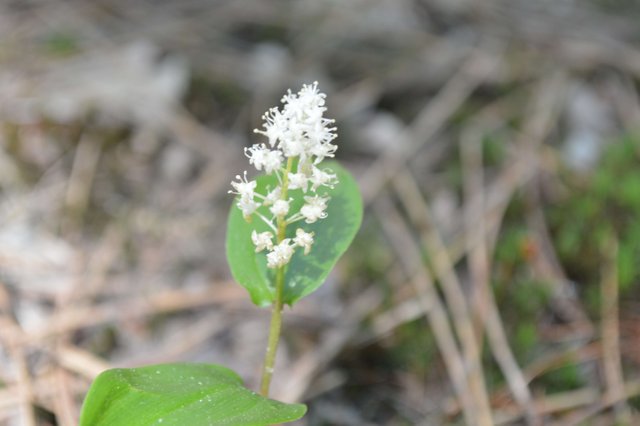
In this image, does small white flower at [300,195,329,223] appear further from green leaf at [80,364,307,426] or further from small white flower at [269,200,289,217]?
green leaf at [80,364,307,426]

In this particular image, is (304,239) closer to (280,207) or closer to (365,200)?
(280,207)

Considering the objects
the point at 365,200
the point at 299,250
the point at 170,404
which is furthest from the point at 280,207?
the point at 365,200

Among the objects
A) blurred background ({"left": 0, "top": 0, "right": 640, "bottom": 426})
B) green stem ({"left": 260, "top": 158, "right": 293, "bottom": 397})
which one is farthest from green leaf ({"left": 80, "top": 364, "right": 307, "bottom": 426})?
blurred background ({"left": 0, "top": 0, "right": 640, "bottom": 426})

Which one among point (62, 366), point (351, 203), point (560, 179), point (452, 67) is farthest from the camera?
point (452, 67)

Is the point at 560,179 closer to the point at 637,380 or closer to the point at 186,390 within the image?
the point at 637,380

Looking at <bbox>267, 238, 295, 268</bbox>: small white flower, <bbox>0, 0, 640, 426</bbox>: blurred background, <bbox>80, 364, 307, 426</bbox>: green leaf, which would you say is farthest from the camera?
<bbox>0, 0, 640, 426</bbox>: blurred background

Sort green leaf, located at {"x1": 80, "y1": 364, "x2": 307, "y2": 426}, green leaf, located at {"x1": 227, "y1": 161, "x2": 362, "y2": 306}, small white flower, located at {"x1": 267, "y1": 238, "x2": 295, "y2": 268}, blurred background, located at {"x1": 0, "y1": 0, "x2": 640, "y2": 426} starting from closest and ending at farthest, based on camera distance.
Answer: green leaf, located at {"x1": 80, "y1": 364, "x2": 307, "y2": 426}, small white flower, located at {"x1": 267, "y1": 238, "x2": 295, "y2": 268}, green leaf, located at {"x1": 227, "y1": 161, "x2": 362, "y2": 306}, blurred background, located at {"x1": 0, "y1": 0, "x2": 640, "y2": 426}

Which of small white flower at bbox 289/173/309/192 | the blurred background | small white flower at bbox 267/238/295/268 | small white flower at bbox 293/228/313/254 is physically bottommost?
small white flower at bbox 267/238/295/268

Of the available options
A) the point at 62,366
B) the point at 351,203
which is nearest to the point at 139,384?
the point at 351,203
